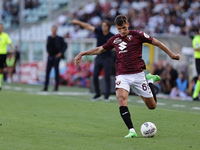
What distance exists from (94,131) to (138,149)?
1.85 m

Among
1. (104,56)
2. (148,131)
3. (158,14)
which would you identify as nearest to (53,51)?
(104,56)

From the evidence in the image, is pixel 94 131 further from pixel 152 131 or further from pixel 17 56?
pixel 17 56

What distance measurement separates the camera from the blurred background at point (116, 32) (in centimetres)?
2052

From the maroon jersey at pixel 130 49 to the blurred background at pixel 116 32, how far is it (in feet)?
31.9

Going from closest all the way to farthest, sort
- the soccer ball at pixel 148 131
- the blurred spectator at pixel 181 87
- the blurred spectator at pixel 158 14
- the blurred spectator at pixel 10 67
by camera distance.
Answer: the soccer ball at pixel 148 131 < the blurred spectator at pixel 181 87 < the blurred spectator at pixel 158 14 < the blurred spectator at pixel 10 67

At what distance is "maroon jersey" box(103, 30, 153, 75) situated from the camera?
25.9 feet

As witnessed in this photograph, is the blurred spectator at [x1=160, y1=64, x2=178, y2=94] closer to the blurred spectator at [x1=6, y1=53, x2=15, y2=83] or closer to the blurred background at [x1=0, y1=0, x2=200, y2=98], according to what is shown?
the blurred background at [x1=0, y1=0, x2=200, y2=98]

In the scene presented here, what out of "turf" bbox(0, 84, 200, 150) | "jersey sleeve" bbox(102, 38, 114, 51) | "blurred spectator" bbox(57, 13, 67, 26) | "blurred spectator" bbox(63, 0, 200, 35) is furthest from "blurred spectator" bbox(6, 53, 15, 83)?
"jersey sleeve" bbox(102, 38, 114, 51)

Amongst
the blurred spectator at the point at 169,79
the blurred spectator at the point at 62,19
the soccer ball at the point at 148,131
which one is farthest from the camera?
the blurred spectator at the point at 62,19

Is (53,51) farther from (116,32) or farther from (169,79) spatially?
(116,32)

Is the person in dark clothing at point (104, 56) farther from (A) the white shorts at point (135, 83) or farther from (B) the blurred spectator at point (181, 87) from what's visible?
(A) the white shorts at point (135, 83)

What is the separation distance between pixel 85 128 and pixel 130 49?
155 centimetres

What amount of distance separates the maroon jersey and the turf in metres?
1.01

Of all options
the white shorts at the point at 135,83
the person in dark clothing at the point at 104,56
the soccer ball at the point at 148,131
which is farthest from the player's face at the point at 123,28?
the person in dark clothing at the point at 104,56
